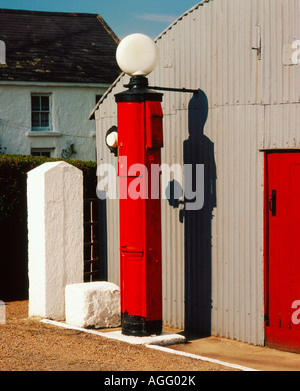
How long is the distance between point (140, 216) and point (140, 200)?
19 cm

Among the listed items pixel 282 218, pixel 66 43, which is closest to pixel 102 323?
pixel 282 218

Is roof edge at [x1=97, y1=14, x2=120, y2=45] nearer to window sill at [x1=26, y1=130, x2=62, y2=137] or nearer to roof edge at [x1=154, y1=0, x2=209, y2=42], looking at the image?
window sill at [x1=26, y1=130, x2=62, y2=137]

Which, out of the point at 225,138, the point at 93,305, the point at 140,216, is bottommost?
the point at 93,305

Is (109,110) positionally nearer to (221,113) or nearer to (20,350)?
(221,113)

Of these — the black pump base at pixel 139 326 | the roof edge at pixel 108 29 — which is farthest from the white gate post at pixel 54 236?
the roof edge at pixel 108 29

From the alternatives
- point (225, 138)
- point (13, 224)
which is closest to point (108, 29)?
point (13, 224)

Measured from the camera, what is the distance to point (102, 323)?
9.57 meters

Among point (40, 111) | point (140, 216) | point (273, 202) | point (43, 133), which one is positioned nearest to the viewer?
point (140, 216)

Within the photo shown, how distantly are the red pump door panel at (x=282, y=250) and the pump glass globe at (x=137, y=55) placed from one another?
187 centimetres

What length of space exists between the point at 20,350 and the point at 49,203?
2785 mm

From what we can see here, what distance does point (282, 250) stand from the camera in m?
8.98

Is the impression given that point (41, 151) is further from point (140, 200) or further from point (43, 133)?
point (140, 200)

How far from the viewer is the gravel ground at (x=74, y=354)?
708cm
